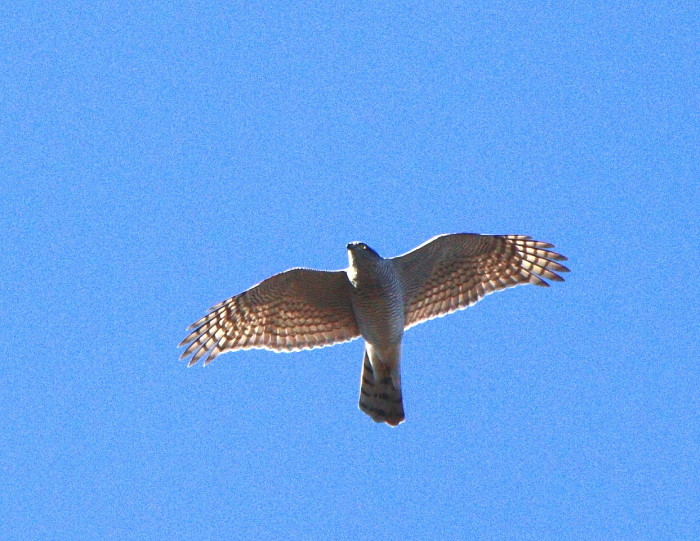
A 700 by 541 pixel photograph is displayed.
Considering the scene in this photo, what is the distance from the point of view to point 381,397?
1170cm

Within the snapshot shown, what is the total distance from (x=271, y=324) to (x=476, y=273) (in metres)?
2.62

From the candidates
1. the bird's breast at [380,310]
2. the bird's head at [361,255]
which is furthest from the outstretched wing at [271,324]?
the bird's head at [361,255]

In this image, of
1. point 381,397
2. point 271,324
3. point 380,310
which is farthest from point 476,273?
point 271,324

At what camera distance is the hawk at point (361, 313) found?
37.4 feet

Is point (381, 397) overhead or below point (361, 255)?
below

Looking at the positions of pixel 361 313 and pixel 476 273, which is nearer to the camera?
pixel 361 313

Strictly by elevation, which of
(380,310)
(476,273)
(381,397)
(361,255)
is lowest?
(381,397)

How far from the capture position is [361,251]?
10.6 m

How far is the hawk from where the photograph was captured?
11.4m

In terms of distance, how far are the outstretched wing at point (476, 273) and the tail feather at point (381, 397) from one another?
0.75m

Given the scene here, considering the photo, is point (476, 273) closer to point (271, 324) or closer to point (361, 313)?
point (361, 313)

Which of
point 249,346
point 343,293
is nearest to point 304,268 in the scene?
point 343,293

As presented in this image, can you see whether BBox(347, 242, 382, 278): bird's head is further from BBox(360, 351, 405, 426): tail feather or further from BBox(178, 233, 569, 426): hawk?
BBox(360, 351, 405, 426): tail feather

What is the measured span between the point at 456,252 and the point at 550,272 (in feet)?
4.18
